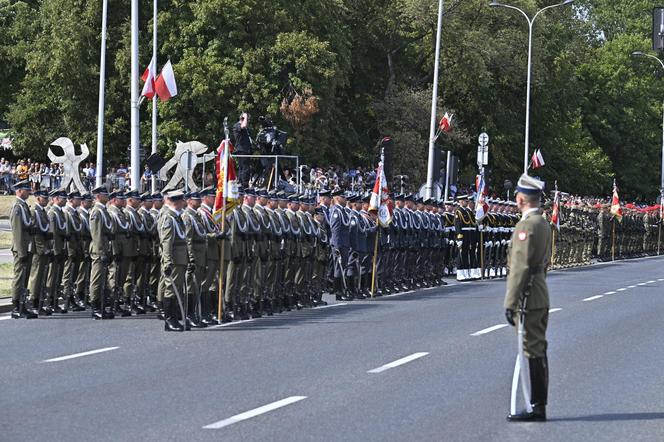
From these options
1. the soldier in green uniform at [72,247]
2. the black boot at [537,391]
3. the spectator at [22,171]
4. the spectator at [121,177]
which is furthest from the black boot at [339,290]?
the spectator at [22,171]

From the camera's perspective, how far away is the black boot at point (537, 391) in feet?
34.7

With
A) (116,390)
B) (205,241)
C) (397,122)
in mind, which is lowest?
(116,390)

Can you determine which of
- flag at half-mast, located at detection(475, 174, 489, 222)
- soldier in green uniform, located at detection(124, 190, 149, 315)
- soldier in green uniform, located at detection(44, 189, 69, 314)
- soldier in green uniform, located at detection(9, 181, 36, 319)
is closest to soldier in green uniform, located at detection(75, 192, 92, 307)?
soldier in green uniform, located at detection(44, 189, 69, 314)

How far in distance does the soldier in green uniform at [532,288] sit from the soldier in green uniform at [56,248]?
10810mm

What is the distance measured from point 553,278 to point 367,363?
70.3 feet

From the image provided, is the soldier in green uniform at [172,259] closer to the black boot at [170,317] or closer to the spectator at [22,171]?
the black boot at [170,317]

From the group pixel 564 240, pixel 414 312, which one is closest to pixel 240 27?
pixel 564 240

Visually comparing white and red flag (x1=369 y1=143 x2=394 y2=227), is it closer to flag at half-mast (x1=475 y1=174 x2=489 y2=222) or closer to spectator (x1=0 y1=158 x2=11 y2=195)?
flag at half-mast (x1=475 y1=174 x2=489 y2=222)

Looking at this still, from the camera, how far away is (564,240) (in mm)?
44656

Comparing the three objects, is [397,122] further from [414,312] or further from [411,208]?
[414,312]

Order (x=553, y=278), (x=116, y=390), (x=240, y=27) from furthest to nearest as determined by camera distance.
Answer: (x=240, y=27) < (x=553, y=278) < (x=116, y=390)

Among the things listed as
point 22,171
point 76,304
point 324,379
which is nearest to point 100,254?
point 76,304

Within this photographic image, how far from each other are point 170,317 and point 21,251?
9.92 ft

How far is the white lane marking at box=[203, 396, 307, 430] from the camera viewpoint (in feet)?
33.6
